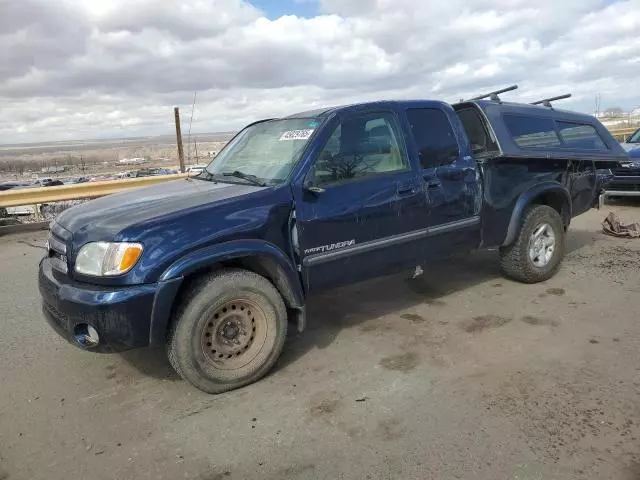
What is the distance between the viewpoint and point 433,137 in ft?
15.0

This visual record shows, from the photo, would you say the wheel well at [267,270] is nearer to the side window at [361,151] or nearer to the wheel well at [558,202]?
the side window at [361,151]

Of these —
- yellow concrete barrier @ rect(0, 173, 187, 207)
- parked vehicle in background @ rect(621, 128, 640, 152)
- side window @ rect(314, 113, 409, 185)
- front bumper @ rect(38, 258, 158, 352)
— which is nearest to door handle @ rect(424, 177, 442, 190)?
side window @ rect(314, 113, 409, 185)

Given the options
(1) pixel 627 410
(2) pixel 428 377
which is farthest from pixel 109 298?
(1) pixel 627 410

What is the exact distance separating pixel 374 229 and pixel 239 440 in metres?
1.88

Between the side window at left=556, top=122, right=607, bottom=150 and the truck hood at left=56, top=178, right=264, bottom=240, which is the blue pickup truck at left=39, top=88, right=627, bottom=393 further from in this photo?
the side window at left=556, top=122, right=607, bottom=150

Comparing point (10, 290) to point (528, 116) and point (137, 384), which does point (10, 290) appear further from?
point (528, 116)

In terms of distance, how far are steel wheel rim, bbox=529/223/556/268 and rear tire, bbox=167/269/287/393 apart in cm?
303

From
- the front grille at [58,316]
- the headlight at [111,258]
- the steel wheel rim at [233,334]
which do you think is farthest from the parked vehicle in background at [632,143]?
the front grille at [58,316]

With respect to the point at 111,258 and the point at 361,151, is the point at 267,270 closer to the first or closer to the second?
the point at 111,258

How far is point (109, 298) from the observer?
314 cm

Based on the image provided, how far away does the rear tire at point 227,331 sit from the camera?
337 centimetres

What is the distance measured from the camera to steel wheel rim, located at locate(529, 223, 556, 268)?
546 cm

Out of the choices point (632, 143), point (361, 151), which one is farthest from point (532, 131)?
point (632, 143)

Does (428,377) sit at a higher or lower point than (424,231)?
lower
